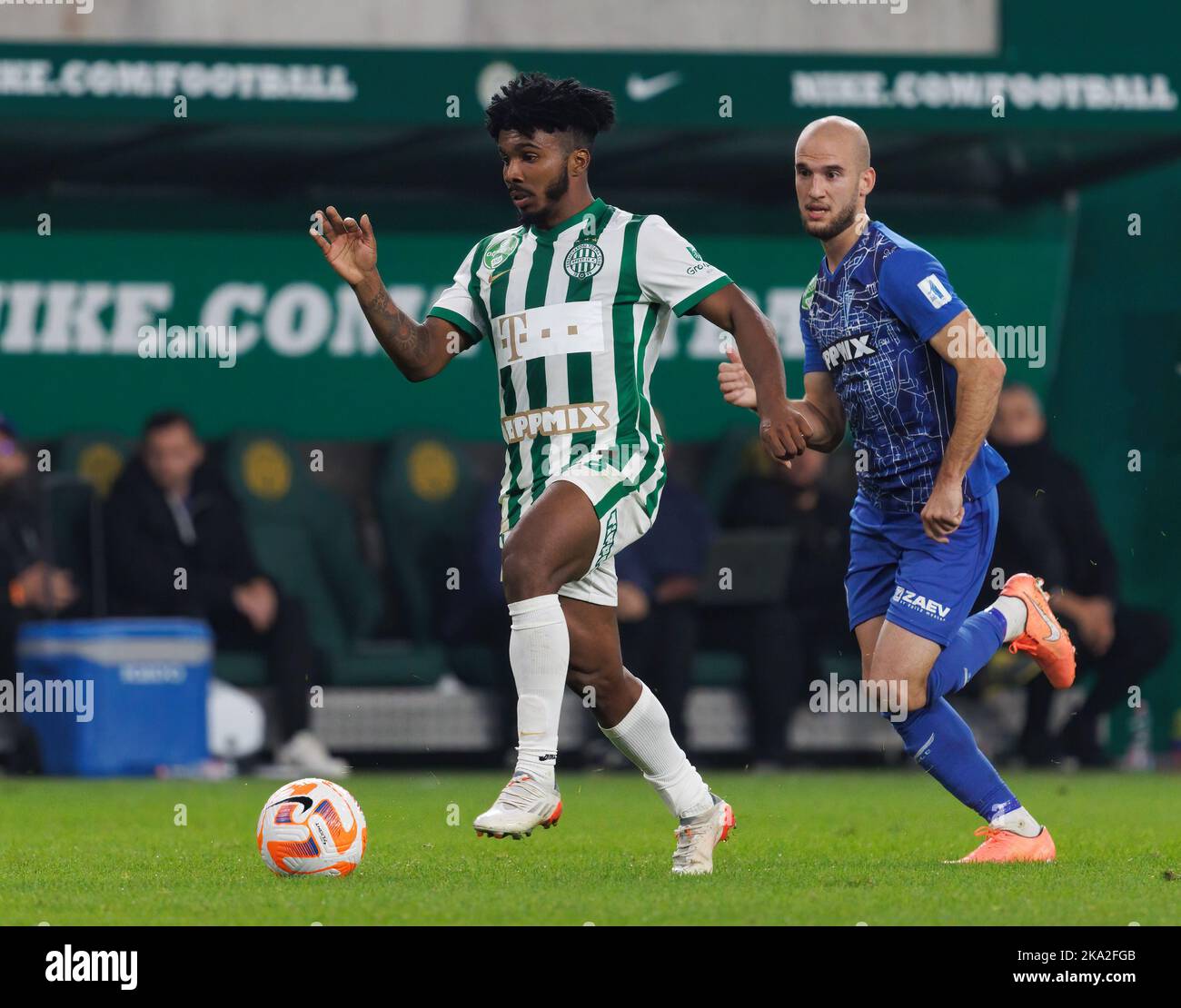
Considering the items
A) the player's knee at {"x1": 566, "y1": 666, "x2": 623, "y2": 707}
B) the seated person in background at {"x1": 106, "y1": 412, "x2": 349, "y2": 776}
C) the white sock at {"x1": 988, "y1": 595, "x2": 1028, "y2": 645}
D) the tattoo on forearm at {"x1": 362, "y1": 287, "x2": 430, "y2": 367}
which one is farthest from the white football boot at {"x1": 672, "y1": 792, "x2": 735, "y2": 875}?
the seated person in background at {"x1": 106, "y1": 412, "x2": 349, "y2": 776}

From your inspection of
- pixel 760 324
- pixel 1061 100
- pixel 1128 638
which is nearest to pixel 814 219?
pixel 760 324

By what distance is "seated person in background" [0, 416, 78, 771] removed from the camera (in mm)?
11297

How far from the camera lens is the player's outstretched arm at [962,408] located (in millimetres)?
6355

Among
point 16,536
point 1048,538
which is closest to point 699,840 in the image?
point 1048,538

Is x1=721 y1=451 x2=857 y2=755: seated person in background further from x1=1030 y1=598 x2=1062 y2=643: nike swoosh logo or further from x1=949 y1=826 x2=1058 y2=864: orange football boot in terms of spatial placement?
x1=949 y1=826 x2=1058 y2=864: orange football boot

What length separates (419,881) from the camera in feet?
19.7

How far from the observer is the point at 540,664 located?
584 centimetres

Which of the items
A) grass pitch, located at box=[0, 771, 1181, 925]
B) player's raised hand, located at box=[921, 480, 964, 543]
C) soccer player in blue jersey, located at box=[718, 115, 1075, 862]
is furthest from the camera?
soccer player in blue jersey, located at box=[718, 115, 1075, 862]

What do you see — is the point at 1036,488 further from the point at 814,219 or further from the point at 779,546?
the point at 814,219

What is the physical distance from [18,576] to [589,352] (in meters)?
6.01

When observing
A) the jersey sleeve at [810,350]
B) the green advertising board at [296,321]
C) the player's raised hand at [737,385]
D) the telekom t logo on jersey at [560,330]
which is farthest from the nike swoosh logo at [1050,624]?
the green advertising board at [296,321]

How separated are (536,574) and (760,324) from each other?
0.95 metres

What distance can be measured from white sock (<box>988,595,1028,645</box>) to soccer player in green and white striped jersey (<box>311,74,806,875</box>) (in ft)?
4.04

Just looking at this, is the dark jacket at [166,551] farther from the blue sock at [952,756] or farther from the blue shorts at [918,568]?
the blue sock at [952,756]
